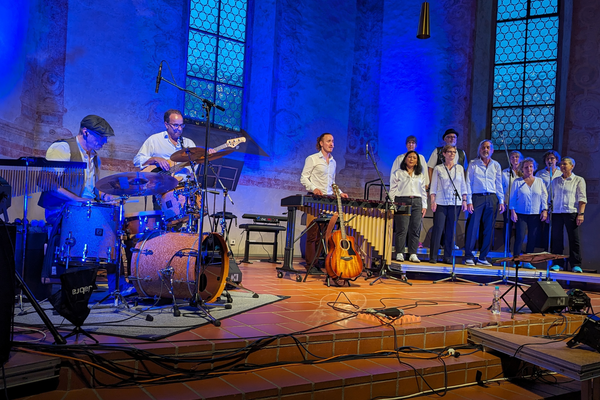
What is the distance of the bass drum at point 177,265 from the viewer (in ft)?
13.6

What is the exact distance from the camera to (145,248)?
13.9ft

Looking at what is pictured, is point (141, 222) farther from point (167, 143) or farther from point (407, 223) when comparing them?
point (407, 223)

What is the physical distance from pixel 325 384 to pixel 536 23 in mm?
11339

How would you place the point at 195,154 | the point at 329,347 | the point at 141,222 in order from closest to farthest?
the point at 329,347 < the point at 195,154 < the point at 141,222

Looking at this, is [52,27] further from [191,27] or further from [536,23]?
[536,23]

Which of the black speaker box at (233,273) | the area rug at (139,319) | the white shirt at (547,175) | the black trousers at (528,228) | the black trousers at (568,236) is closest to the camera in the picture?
the area rug at (139,319)

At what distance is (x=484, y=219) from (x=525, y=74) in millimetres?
5222

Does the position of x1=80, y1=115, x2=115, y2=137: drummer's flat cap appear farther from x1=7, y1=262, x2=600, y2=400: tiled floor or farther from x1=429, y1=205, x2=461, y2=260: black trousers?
x1=429, y1=205, x2=461, y2=260: black trousers

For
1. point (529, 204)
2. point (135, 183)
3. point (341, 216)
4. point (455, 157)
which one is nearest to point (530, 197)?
point (529, 204)

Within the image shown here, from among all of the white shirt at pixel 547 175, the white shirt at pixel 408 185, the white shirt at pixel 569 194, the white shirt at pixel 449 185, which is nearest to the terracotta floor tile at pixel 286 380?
the white shirt at pixel 408 185

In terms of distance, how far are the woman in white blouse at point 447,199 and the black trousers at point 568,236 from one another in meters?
2.01

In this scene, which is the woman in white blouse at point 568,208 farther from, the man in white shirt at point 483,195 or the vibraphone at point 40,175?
the vibraphone at point 40,175

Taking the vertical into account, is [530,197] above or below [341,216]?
above

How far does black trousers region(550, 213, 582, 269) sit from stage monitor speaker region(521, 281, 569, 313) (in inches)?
136
